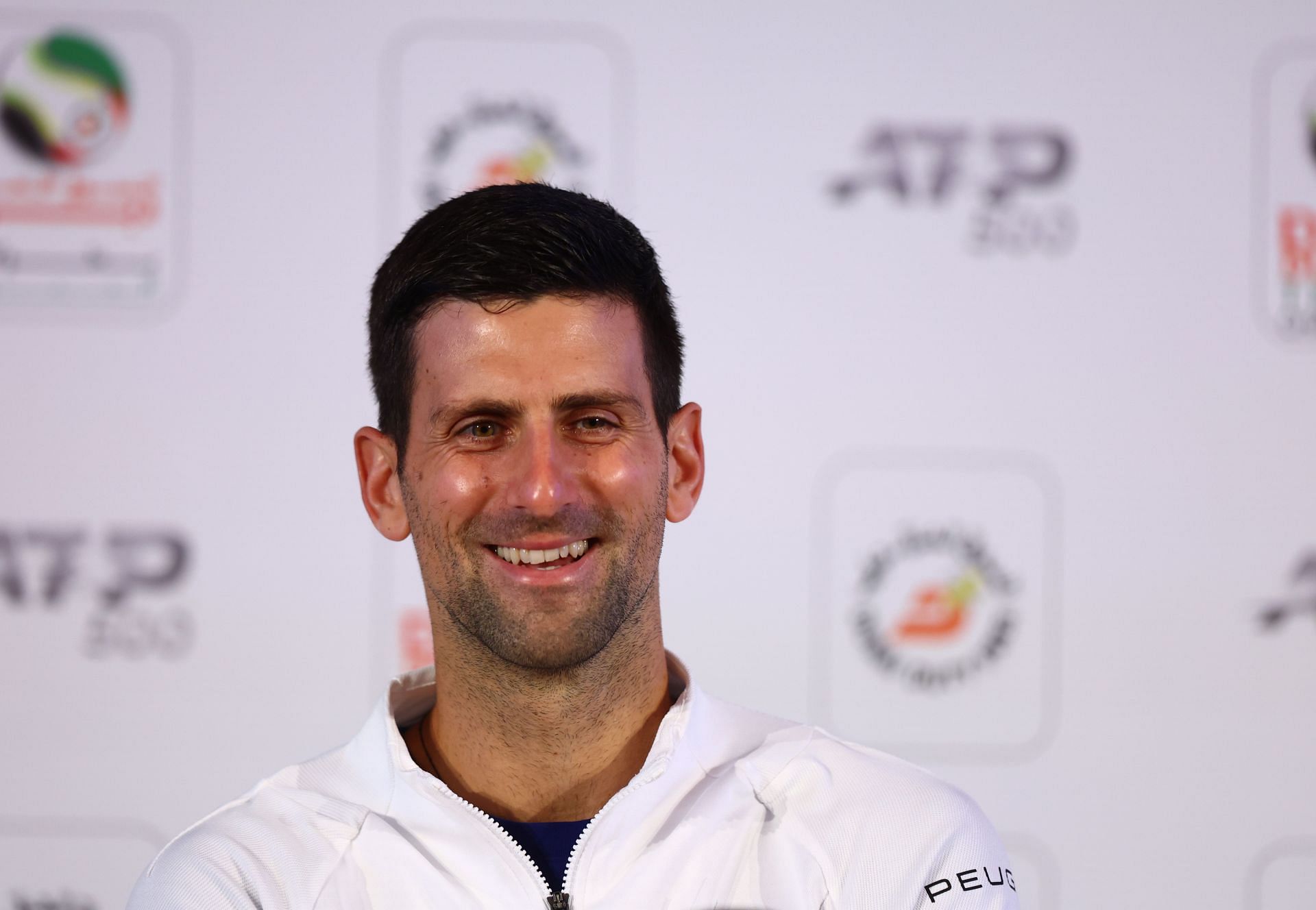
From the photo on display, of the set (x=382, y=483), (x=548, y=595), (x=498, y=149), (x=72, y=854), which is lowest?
(x=72, y=854)

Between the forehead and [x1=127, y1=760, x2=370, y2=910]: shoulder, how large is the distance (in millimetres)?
464

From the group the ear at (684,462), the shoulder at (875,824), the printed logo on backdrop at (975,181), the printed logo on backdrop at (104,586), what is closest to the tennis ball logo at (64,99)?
the printed logo on backdrop at (104,586)

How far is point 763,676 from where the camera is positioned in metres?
2.41

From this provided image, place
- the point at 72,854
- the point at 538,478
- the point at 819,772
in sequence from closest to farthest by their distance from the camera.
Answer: the point at 538,478 < the point at 819,772 < the point at 72,854

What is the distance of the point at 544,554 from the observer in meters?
1.40

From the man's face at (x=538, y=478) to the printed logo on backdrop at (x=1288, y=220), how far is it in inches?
59.7

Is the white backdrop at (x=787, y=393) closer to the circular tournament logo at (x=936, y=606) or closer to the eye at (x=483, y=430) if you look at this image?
the circular tournament logo at (x=936, y=606)

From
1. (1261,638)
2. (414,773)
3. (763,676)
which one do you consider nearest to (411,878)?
(414,773)

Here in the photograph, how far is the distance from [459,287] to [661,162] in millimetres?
1071

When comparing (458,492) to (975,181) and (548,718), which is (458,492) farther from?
(975,181)

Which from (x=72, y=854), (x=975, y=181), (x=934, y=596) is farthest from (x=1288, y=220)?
(x=72, y=854)

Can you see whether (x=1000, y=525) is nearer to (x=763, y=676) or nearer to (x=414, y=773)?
(x=763, y=676)

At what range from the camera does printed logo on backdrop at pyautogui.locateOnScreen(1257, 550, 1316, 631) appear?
8.05 feet

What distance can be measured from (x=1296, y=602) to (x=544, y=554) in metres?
1.64
